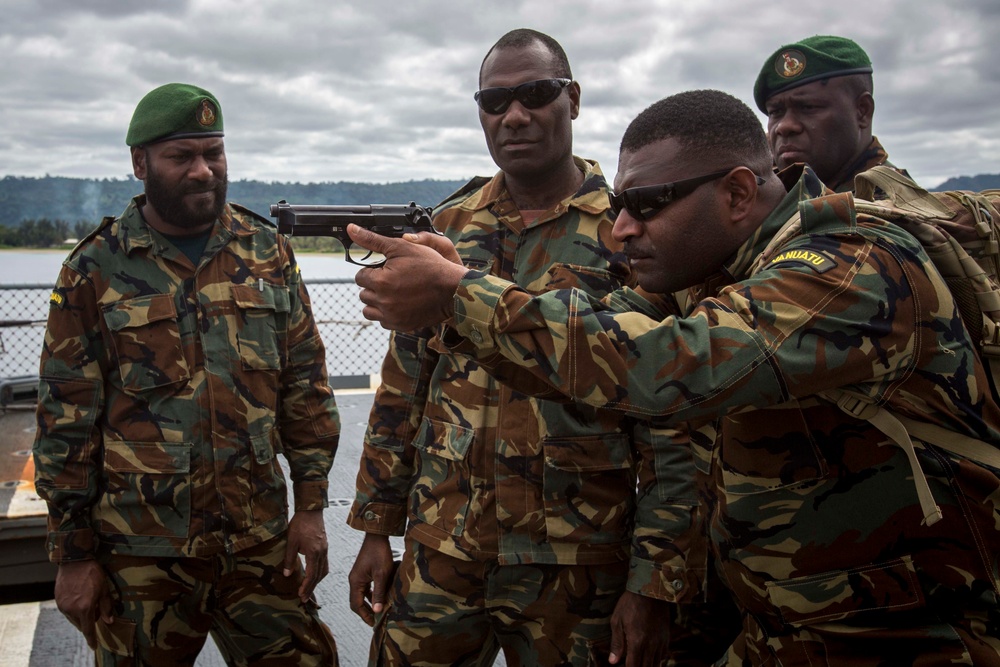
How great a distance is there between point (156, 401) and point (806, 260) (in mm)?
2327

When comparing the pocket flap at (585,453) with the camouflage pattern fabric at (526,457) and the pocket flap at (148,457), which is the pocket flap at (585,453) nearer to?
the camouflage pattern fabric at (526,457)

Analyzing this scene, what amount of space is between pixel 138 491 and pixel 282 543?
1.85ft

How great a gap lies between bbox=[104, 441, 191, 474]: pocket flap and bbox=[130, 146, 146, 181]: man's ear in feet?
3.33

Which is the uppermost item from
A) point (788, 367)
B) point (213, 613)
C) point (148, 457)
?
point (788, 367)

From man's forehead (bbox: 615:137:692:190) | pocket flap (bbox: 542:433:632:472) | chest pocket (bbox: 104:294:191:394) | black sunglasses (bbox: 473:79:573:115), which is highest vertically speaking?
black sunglasses (bbox: 473:79:573:115)

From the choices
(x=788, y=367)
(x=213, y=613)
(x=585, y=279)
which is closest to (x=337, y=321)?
(x=213, y=613)

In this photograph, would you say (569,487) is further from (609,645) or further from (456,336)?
(456,336)

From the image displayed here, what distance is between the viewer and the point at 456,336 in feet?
6.26

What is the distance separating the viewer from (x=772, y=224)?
2051 millimetres

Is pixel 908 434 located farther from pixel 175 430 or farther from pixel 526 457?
pixel 175 430

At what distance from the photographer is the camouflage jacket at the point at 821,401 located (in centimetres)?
170

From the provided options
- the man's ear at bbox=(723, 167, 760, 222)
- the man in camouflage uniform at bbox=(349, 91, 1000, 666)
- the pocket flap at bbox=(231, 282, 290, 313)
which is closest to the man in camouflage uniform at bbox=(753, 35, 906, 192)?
the man in camouflage uniform at bbox=(349, 91, 1000, 666)

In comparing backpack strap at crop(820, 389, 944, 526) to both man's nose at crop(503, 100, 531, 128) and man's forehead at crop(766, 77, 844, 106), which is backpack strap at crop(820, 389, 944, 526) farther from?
man's forehead at crop(766, 77, 844, 106)

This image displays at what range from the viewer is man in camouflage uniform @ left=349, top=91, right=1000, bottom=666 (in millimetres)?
1701
